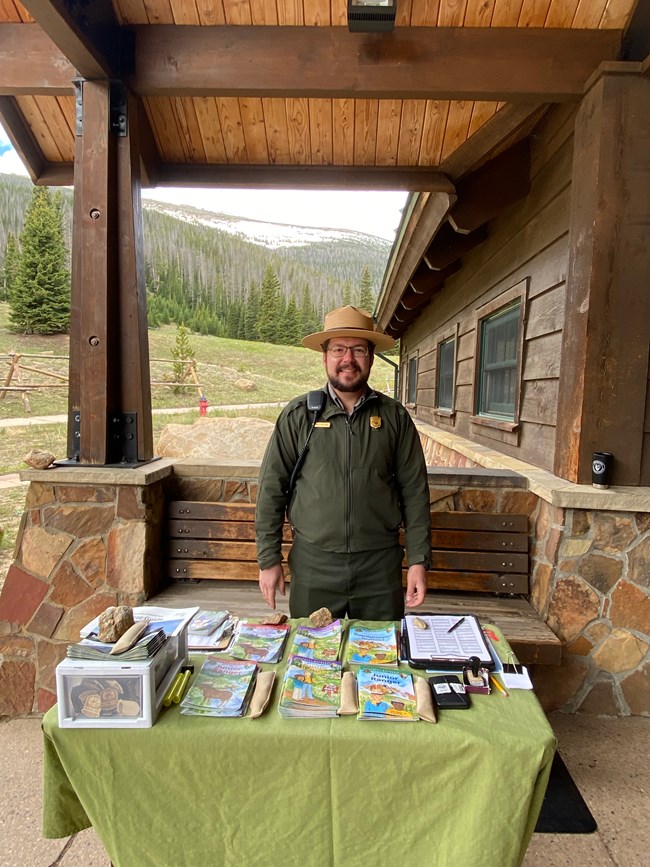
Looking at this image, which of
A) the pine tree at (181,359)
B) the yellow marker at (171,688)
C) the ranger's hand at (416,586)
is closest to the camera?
the yellow marker at (171,688)

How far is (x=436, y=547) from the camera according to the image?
2680 millimetres

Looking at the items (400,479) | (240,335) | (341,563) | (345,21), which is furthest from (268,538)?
(240,335)

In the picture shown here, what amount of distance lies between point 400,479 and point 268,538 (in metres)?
0.59

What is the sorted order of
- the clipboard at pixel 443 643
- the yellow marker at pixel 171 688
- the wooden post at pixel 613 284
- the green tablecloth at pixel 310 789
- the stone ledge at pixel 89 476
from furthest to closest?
the stone ledge at pixel 89 476
the wooden post at pixel 613 284
the clipboard at pixel 443 643
the yellow marker at pixel 171 688
the green tablecloth at pixel 310 789

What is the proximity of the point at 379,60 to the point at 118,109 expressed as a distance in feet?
4.20

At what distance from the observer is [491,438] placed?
4266 mm

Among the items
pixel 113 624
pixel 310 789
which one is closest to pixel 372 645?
pixel 310 789

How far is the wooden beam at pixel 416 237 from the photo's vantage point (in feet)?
11.6

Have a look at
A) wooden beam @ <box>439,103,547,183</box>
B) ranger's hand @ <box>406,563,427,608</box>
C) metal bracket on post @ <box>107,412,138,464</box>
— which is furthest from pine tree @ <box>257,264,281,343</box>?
ranger's hand @ <box>406,563,427,608</box>

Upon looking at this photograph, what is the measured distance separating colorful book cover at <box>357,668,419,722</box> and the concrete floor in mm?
951

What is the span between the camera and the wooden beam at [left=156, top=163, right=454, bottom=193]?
3.19 m

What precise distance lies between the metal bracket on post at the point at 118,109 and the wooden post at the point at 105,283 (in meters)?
0.02

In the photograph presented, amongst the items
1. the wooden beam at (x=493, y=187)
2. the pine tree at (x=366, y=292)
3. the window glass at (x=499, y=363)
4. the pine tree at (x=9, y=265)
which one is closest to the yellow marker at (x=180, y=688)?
the window glass at (x=499, y=363)

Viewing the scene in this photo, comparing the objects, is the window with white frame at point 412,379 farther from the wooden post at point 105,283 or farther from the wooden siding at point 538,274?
the wooden post at point 105,283
